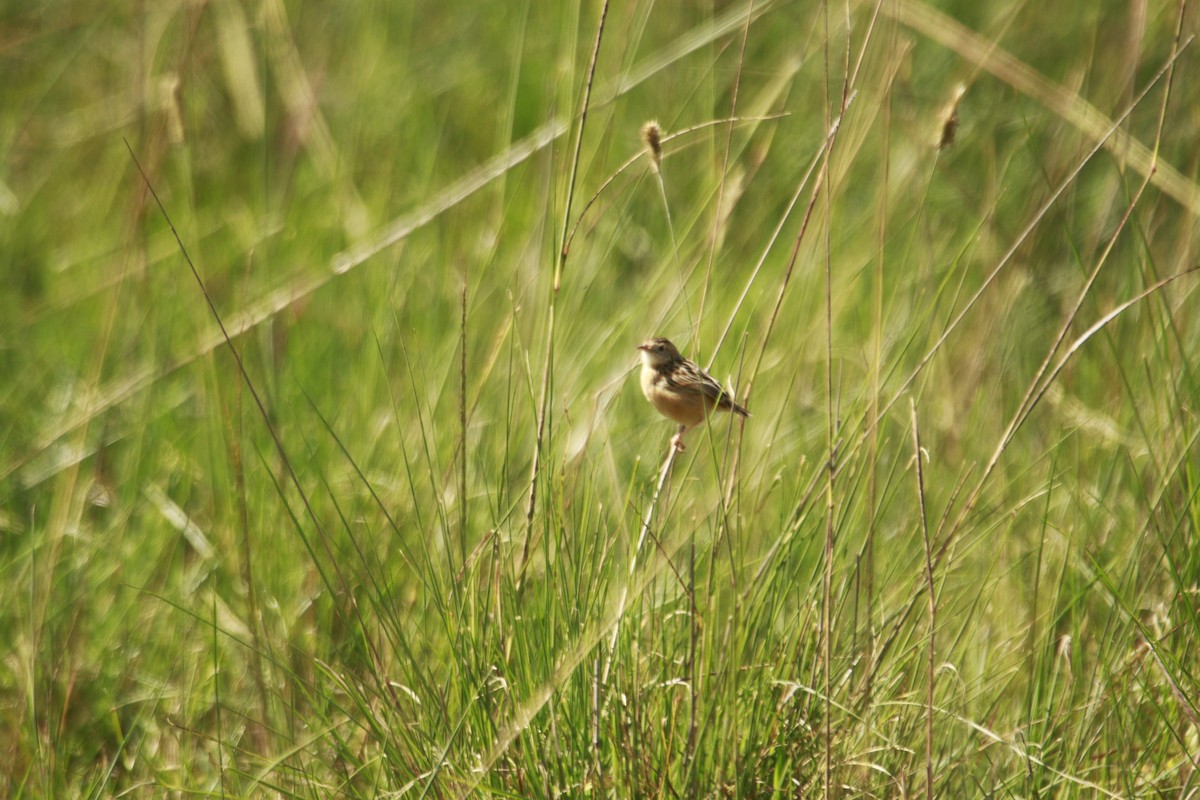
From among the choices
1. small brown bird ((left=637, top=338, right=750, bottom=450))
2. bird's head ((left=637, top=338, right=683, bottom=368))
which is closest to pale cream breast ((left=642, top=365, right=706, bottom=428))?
small brown bird ((left=637, top=338, right=750, bottom=450))

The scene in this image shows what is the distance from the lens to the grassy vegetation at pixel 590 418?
2.07 meters

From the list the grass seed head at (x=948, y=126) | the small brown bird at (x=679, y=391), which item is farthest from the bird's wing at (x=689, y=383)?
the grass seed head at (x=948, y=126)

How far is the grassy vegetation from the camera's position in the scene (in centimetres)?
207

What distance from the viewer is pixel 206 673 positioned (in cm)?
288

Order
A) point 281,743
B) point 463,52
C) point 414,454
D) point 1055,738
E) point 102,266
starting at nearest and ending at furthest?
point 1055,738 < point 281,743 < point 414,454 < point 102,266 < point 463,52

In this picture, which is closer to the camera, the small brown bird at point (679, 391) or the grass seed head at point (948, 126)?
the grass seed head at point (948, 126)

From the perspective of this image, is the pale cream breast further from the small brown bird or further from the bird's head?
the bird's head

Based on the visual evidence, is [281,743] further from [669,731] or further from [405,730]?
[669,731]

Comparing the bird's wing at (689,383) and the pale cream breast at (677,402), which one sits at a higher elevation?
the bird's wing at (689,383)

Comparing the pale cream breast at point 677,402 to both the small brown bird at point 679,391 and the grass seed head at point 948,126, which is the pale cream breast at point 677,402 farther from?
the grass seed head at point 948,126

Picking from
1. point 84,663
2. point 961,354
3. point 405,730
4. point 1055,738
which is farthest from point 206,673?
point 961,354

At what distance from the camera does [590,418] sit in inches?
113

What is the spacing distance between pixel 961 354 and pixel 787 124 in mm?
1366

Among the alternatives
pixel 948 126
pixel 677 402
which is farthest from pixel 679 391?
pixel 948 126
